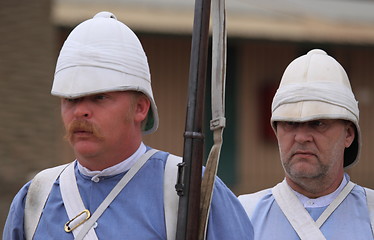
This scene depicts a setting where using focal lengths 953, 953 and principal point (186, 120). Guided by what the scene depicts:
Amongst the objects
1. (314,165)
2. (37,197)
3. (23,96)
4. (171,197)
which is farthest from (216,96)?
(23,96)

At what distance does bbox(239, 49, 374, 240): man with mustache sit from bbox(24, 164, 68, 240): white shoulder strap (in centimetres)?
108

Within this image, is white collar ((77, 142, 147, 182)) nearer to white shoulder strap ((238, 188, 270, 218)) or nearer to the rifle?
the rifle

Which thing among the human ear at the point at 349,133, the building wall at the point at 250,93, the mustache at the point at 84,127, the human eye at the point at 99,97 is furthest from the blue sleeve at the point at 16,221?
the building wall at the point at 250,93

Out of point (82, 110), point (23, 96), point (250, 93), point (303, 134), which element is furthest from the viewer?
point (250, 93)

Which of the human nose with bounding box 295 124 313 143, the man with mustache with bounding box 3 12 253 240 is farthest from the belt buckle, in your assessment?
the human nose with bounding box 295 124 313 143

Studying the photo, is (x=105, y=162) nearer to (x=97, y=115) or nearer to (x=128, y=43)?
(x=97, y=115)

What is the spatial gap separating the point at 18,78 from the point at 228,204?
5196 mm

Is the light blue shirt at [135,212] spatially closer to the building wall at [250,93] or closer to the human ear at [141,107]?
the human ear at [141,107]

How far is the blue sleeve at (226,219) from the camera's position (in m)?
3.50

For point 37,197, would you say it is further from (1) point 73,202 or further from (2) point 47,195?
(1) point 73,202

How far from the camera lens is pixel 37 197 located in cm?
373

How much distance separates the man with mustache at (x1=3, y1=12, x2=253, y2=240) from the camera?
3.49 m

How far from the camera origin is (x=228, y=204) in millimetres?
3582

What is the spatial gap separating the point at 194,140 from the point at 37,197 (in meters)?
0.70
